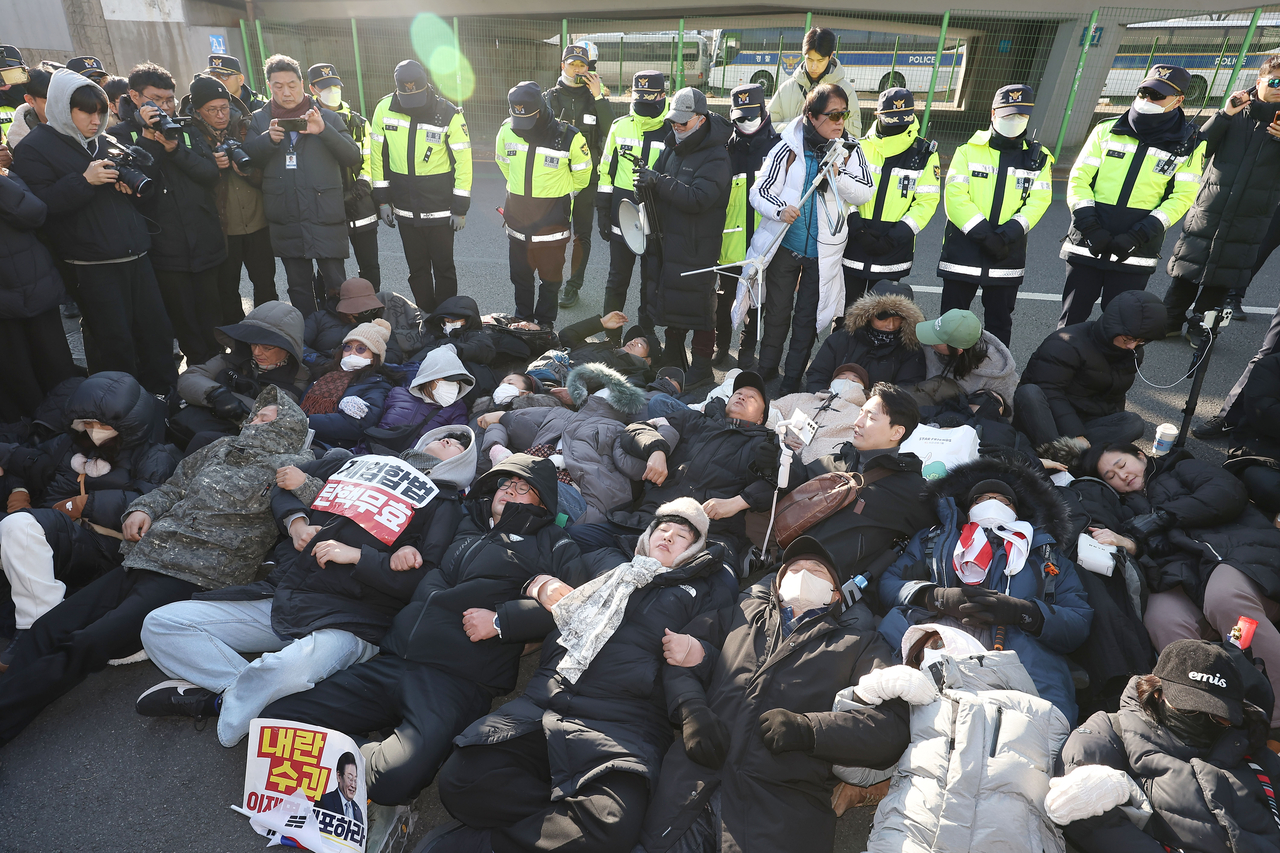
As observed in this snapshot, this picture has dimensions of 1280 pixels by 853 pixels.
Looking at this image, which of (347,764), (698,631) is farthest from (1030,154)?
(347,764)

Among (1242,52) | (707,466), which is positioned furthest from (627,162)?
(1242,52)

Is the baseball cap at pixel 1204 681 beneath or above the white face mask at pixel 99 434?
above

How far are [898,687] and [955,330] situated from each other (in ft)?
8.54

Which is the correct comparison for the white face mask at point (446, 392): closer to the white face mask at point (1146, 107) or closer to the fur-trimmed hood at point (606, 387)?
the fur-trimmed hood at point (606, 387)

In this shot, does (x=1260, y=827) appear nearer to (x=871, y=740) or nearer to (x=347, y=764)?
(x=871, y=740)

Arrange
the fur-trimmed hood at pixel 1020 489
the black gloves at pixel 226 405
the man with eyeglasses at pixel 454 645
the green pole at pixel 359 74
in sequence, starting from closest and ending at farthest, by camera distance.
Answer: the man with eyeglasses at pixel 454 645, the fur-trimmed hood at pixel 1020 489, the black gloves at pixel 226 405, the green pole at pixel 359 74

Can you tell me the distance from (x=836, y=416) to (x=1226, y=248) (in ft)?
12.7

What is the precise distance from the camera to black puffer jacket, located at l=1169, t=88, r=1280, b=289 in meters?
5.65

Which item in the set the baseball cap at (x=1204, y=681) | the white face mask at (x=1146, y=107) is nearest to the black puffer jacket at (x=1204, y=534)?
the baseball cap at (x=1204, y=681)

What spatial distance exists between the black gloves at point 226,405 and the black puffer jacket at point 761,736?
294 cm

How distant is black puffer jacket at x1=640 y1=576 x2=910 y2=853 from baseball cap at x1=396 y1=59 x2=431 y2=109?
511 centimetres

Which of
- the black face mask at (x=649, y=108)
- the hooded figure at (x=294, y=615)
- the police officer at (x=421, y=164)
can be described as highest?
the black face mask at (x=649, y=108)

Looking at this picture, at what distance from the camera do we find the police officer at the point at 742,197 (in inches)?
227

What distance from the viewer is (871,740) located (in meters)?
2.54
